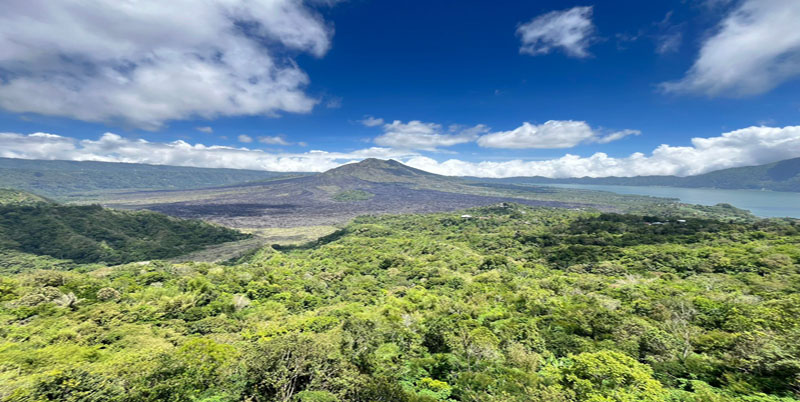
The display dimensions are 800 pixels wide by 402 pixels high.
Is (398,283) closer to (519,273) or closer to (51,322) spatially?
(519,273)

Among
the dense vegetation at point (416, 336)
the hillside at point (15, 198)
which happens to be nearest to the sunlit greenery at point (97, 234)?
the hillside at point (15, 198)

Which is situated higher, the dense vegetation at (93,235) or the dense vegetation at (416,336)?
the dense vegetation at (416,336)

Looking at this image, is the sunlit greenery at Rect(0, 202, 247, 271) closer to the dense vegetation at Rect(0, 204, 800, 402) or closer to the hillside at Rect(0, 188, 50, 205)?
the hillside at Rect(0, 188, 50, 205)

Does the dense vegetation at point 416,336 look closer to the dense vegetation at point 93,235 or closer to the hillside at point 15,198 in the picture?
the dense vegetation at point 93,235

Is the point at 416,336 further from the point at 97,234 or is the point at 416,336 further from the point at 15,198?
the point at 15,198

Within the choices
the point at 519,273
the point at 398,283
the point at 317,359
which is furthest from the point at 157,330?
the point at 519,273
